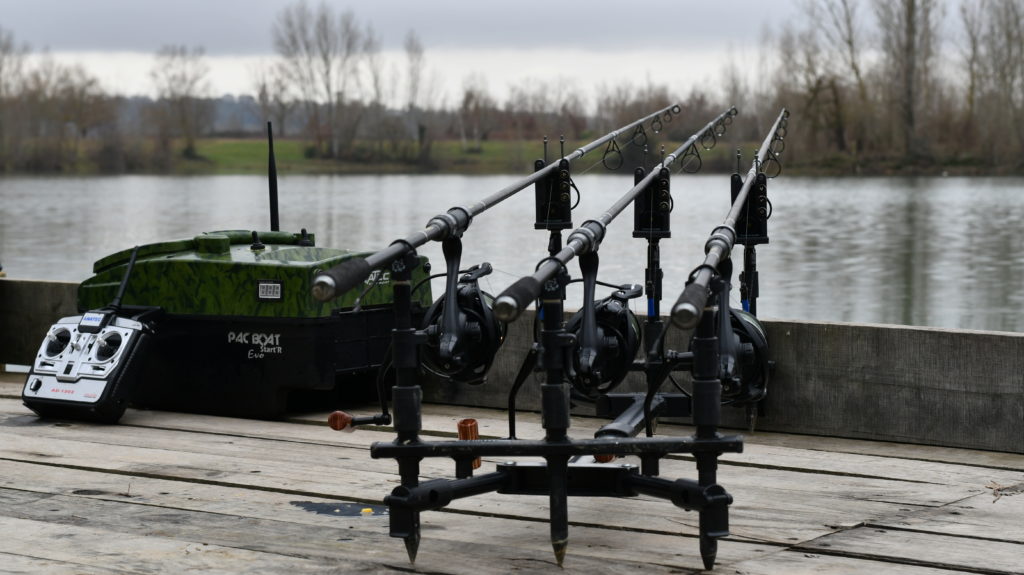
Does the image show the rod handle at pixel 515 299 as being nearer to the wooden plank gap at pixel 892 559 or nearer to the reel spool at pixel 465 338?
the reel spool at pixel 465 338

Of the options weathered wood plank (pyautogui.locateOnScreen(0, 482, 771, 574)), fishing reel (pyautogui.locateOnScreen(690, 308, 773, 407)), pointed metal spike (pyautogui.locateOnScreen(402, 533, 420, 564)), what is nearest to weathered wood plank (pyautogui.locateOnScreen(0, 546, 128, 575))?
weathered wood plank (pyautogui.locateOnScreen(0, 482, 771, 574))

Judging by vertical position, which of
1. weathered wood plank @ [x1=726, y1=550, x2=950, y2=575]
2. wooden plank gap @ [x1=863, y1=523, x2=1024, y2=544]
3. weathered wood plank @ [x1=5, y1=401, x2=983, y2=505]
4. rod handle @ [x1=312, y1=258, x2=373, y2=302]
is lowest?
weathered wood plank @ [x1=5, y1=401, x2=983, y2=505]

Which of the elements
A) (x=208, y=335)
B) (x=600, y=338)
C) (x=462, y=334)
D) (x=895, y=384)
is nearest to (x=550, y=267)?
(x=600, y=338)

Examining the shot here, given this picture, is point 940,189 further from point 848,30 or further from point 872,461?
point 872,461

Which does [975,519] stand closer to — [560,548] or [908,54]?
[560,548]

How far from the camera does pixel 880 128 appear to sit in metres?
53.1

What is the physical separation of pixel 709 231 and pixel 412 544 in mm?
24974

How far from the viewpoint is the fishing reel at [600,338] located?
154 inches

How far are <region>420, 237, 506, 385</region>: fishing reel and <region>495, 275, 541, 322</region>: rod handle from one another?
75cm

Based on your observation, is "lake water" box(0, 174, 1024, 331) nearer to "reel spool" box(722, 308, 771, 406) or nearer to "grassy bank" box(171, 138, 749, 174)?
"reel spool" box(722, 308, 771, 406)

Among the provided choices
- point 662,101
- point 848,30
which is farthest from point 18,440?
point 848,30

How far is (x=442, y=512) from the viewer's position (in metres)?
4.17

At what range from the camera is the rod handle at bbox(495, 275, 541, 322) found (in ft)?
10.2

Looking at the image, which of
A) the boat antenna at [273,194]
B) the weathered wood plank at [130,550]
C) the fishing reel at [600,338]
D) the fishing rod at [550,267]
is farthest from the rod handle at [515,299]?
the boat antenna at [273,194]
